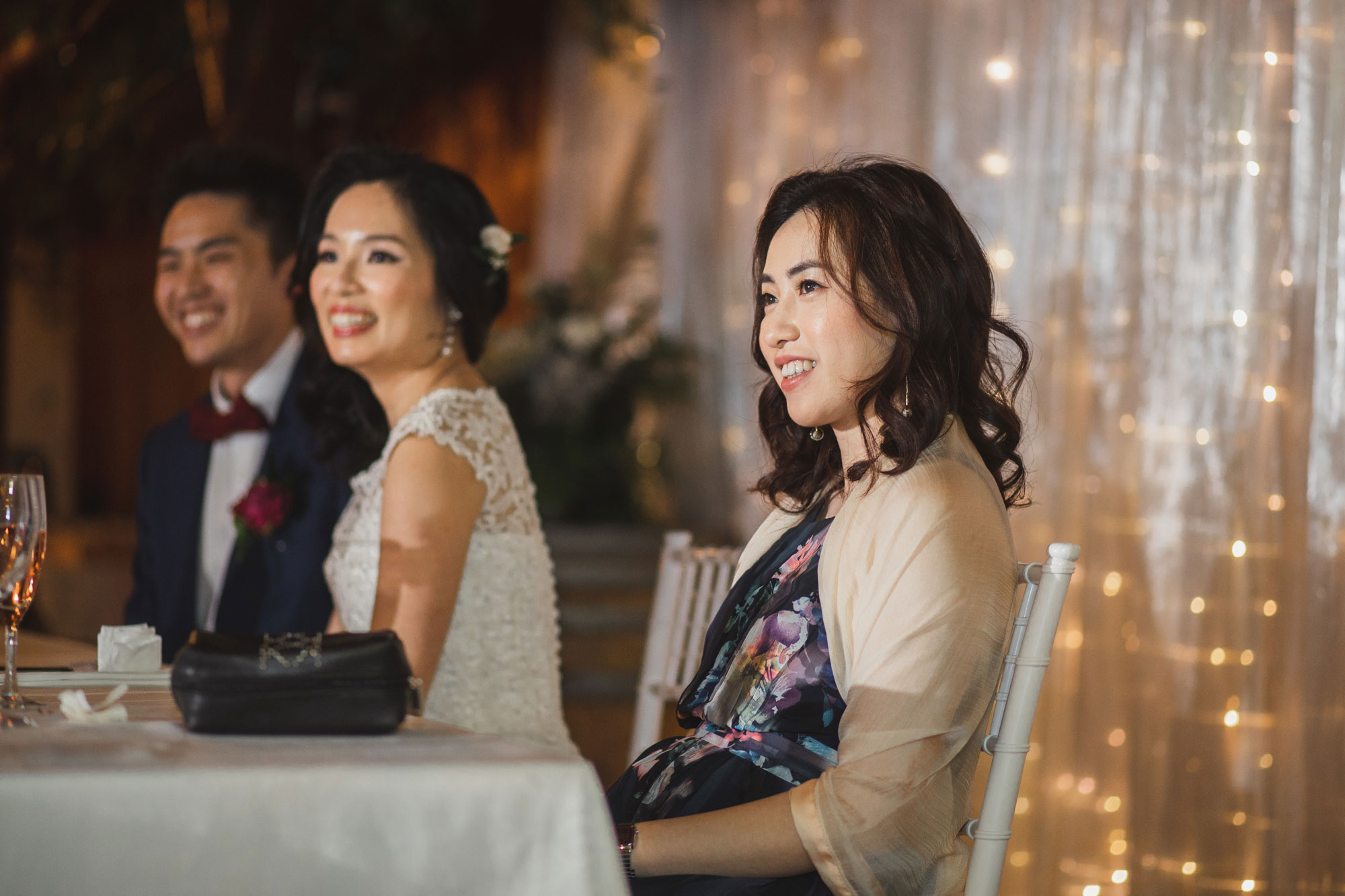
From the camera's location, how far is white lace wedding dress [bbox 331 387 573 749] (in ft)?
7.04

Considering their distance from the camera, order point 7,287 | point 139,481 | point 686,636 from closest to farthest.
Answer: point 686,636
point 139,481
point 7,287

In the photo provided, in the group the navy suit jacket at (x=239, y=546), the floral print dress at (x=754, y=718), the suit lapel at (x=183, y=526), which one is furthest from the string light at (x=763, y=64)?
the floral print dress at (x=754, y=718)

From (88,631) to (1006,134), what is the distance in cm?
499

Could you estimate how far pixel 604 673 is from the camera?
5.68 metres

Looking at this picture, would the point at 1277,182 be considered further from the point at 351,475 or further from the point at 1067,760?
the point at 351,475

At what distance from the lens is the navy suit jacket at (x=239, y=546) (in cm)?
251

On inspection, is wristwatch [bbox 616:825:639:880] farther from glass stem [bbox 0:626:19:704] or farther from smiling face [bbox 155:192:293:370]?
smiling face [bbox 155:192:293:370]

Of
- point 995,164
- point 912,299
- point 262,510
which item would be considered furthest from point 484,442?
point 995,164

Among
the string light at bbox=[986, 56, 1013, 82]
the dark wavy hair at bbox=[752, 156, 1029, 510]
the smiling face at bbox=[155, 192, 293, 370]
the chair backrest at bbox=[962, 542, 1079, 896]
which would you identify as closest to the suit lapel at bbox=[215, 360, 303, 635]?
the smiling face at bbox=[155, 192, 293, 370]

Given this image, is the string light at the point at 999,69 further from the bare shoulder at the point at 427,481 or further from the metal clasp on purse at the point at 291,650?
the metal clasp on purse at the point at 291,650

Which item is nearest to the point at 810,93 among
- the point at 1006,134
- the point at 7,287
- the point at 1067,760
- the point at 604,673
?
the point at 1006,134

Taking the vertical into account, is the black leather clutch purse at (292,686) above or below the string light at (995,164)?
below

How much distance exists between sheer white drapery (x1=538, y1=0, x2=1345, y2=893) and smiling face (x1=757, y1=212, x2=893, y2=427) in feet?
1.30

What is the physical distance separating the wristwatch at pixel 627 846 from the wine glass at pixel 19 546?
0.65 m
